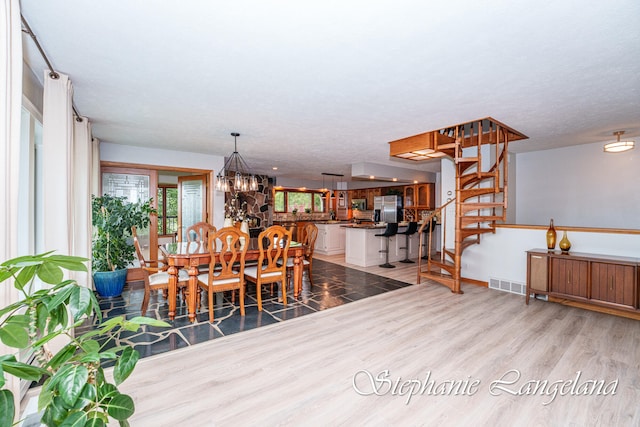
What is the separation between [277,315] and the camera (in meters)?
3.50

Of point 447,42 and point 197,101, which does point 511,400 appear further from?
point 197,101

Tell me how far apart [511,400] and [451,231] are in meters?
3.85

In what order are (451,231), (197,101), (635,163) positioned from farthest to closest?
(451,231), (635,163), (197,101)

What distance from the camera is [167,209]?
8656 mm

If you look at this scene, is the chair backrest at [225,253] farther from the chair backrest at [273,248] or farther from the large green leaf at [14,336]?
the large green leaf at [14,336]

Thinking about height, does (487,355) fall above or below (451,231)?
below

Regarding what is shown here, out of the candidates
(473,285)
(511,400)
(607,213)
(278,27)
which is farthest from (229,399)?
(607,213)

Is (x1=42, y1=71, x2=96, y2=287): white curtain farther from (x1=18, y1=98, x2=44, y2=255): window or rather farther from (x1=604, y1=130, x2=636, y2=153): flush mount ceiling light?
(x1=604, y1=130, x2=636, y2=153): flush mount ceiling light

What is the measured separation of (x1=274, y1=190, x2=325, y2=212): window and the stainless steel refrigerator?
6.99ft

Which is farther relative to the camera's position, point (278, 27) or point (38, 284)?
point (38, 284)

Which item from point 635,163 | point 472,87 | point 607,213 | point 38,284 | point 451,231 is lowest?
point 38,284

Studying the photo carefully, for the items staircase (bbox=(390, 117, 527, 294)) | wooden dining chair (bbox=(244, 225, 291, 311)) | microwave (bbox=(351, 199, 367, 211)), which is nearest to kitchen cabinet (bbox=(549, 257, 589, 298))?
staircase (bbox=(390, 117, 527, 294))

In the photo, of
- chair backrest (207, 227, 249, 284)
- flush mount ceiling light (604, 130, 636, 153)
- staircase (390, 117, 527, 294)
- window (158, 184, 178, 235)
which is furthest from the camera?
window (158, 184, 178, 235)

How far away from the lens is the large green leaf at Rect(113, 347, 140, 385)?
0.89m
